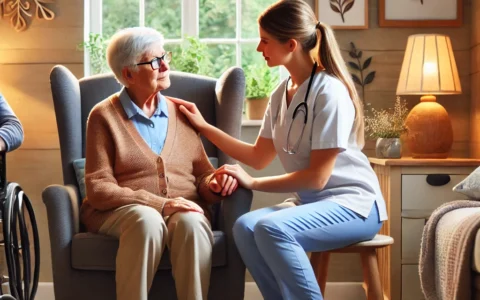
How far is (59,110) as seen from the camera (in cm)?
300

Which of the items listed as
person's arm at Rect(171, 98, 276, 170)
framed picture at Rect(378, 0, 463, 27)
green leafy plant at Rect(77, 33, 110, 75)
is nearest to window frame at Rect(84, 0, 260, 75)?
green leafy plant at Rect(77, 33, 110, 75)

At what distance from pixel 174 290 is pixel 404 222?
3.55 feet

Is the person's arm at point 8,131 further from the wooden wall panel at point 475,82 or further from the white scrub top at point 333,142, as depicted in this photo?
the wooden wall panel at point 475,82

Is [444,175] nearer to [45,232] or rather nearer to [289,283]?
[289,283]

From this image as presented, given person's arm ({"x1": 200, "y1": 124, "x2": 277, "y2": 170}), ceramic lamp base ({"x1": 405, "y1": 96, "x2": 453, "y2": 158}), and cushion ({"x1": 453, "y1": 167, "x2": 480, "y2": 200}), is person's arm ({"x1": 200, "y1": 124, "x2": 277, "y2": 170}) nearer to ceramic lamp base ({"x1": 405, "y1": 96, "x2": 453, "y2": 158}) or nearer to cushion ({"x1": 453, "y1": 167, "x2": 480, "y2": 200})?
cushion ({"x1": 453, "y1": 167, "x2": 480, "y2": 200})

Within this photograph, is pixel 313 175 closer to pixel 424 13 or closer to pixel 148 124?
pixel 148 124

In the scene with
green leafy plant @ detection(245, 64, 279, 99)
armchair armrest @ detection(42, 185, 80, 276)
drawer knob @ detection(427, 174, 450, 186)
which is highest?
green leafy plant @ detection(245, 64, 279, 99)

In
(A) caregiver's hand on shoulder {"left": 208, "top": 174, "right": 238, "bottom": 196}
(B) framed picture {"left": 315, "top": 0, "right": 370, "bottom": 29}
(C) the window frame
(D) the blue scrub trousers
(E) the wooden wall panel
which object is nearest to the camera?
(D) the blue scrub trousers

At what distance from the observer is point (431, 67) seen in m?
3.32

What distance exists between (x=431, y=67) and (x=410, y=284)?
94 cm

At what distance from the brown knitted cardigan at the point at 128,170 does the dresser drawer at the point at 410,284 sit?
967mm

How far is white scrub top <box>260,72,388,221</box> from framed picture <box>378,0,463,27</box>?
129cm

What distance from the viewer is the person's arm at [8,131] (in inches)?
110

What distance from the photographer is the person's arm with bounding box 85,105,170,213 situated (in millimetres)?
2580
